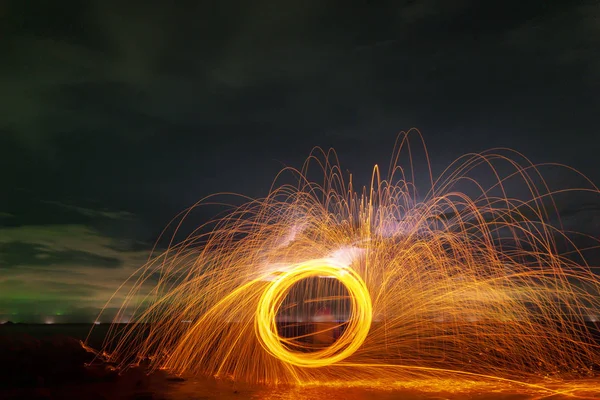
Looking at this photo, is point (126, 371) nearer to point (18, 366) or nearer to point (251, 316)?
point (18, 366)

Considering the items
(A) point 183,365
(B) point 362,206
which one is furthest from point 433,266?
(A) point 183,365

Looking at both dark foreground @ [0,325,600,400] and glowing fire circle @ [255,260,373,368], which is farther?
glowing fire circle @ [255,260,373,368]

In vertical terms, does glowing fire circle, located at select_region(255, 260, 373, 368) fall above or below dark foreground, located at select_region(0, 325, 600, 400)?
above

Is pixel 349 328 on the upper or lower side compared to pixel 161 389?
upper

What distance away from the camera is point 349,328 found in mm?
14375

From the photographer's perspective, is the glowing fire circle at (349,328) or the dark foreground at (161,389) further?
the glowing fire circle at (349,328)

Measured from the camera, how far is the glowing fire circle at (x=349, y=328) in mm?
13741

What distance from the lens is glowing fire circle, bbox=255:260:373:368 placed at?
541 inches

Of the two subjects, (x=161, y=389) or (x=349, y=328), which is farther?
(x=161, y=389)

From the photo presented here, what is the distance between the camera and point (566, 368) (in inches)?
766

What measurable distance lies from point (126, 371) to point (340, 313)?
8.78 m

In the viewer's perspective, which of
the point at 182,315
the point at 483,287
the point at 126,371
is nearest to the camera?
the point at 483,287

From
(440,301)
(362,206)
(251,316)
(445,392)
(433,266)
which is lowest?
(445,392)

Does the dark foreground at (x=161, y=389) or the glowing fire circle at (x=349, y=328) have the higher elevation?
the glowing fire circle at (x=349, y=328)
